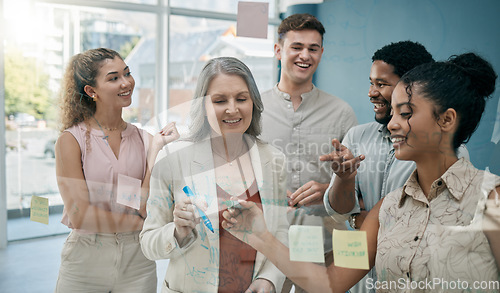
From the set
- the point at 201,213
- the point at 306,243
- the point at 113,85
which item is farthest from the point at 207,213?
the point at 113,85

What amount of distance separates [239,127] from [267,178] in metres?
0.21

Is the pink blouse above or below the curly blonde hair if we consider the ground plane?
below

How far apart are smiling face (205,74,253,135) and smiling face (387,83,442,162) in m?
0.50

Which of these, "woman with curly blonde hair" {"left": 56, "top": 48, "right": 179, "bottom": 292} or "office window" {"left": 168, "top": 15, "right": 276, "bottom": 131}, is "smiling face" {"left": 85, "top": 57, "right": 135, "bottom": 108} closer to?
"woman with curly blonde hair" {"left": 56, "top": 48, "right": 179, "bottom": 292}

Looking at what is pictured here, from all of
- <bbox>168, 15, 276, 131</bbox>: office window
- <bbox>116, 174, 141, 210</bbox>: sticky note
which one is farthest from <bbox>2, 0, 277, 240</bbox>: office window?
<bbox>116, 174, 141, 210</bbox>: sticky note

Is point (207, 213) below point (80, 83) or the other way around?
→ below

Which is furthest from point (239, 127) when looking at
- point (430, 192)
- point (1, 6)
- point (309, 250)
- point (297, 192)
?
point (1, 6)

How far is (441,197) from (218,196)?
741 mm

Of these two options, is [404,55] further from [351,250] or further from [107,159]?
[107,159]

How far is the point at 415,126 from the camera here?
51.1 inches

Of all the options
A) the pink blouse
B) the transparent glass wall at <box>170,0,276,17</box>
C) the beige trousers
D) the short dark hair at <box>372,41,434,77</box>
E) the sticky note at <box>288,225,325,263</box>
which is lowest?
the beige trousers

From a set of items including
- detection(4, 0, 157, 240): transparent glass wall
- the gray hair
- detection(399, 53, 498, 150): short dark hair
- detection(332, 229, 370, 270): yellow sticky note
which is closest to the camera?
detection(399, 53, 498, 150): short dark hair

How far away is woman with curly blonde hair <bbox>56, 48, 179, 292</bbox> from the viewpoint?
1.70 meters

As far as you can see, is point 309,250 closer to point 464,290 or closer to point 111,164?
point 464,290
